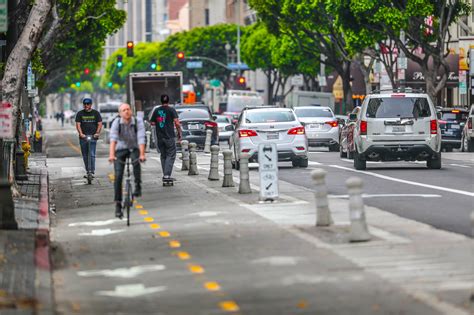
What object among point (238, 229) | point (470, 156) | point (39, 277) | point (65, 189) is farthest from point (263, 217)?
point (470, 156)

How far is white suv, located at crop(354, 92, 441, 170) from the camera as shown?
33375 millimetres

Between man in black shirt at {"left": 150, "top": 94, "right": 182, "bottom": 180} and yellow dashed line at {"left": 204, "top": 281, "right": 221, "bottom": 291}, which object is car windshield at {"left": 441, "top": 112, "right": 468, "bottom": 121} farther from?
yellow dashed line at {"left": 204, "top": 281, "right": 221, "bottom": 291}

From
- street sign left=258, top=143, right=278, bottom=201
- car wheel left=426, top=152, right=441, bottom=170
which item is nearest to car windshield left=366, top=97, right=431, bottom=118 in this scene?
car wheel left=426, top=152, right=441, bottom=170

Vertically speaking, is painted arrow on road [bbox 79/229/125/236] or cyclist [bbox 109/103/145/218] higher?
cyclist [bbox 109/103/145/218]

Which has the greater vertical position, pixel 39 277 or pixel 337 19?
pixel 337 19

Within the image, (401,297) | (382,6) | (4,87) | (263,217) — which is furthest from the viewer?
(382,6)

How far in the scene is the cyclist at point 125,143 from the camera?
2067 centimetres

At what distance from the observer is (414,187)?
1064 inches

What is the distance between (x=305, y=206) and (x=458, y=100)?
5941 cm

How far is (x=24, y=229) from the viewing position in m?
19.1

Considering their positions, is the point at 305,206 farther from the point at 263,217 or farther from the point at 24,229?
the point at 24,229

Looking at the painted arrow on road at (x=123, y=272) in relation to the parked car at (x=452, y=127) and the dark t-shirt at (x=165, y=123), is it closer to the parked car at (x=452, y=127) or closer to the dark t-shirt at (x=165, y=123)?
the dark t-shirt at (x=165, y=123)

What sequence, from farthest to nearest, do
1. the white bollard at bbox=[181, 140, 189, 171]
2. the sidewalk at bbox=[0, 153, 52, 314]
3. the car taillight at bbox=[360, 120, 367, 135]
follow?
1. the white bollard at bbox=[181, 140, 189, 171]
2. the car taillight at bbox=[360, 120, 367, 135]
3. the sidewalk at bbox=[0, 153, 52, 314]

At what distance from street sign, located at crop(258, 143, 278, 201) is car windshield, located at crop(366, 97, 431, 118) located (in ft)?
36.5
